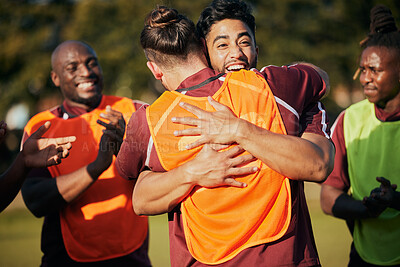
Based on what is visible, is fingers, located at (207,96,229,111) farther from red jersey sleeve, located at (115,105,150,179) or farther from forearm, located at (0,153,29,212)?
forearm, located at (0,153,29,212)

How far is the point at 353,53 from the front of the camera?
22547mm

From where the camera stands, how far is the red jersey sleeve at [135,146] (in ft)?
8.34

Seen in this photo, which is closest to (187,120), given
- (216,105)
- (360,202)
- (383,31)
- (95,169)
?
(216,105)

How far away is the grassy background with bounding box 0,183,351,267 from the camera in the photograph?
7457 mm

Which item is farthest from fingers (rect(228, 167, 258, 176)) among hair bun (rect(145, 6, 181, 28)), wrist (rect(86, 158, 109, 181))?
wrist (rect(86, 158, 109, 181))

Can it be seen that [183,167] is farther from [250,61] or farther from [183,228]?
[250,61]

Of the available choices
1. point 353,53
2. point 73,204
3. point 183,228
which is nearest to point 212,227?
point 183,228

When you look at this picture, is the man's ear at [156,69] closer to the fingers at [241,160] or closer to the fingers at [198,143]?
the fingers at [198,143]

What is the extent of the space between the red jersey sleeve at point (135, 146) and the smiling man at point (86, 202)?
1.00 m

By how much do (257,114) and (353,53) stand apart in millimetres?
22080

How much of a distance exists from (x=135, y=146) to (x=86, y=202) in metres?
1.71

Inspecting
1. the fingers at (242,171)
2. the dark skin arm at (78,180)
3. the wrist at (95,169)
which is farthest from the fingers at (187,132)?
the wrist at (95,169)

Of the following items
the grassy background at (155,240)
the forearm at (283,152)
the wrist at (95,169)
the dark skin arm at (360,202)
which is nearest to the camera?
the forearm at (283,152)

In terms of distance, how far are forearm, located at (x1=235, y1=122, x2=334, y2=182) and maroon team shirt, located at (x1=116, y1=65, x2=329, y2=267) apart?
17cm
